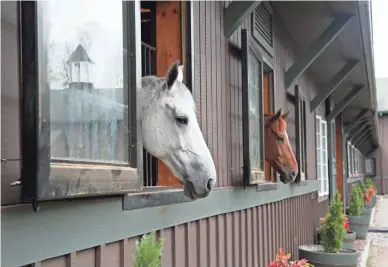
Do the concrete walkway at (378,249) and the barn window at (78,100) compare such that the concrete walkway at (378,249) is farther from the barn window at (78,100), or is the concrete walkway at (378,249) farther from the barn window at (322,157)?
the barn window at (78,100)

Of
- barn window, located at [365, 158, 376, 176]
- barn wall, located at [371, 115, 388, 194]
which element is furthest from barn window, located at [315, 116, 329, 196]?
barn window, located at [365, 158, 376, 176]

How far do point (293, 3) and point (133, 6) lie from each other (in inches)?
159

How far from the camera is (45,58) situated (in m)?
1.62

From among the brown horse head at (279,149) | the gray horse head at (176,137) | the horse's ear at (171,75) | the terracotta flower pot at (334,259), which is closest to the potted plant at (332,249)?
the terracotta flower pot at (334,259)

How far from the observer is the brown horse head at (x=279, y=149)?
5070mm

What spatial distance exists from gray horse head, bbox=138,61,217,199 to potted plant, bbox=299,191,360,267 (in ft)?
14.5

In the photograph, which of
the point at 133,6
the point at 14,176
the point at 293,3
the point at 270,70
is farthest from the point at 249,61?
the point at 14,176

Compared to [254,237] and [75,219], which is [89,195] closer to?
[75,219]

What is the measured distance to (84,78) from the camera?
1.91 meters

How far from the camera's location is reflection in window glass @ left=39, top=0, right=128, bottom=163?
5.49 feet

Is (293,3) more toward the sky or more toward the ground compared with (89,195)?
more toward the sky

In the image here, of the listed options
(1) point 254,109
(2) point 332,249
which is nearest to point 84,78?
(1) point 254,109

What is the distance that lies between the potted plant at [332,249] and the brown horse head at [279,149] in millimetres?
1813

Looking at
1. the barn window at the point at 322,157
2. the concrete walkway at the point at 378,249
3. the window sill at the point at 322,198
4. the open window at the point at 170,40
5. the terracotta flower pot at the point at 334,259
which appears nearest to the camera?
the open window at the point at 170,40
